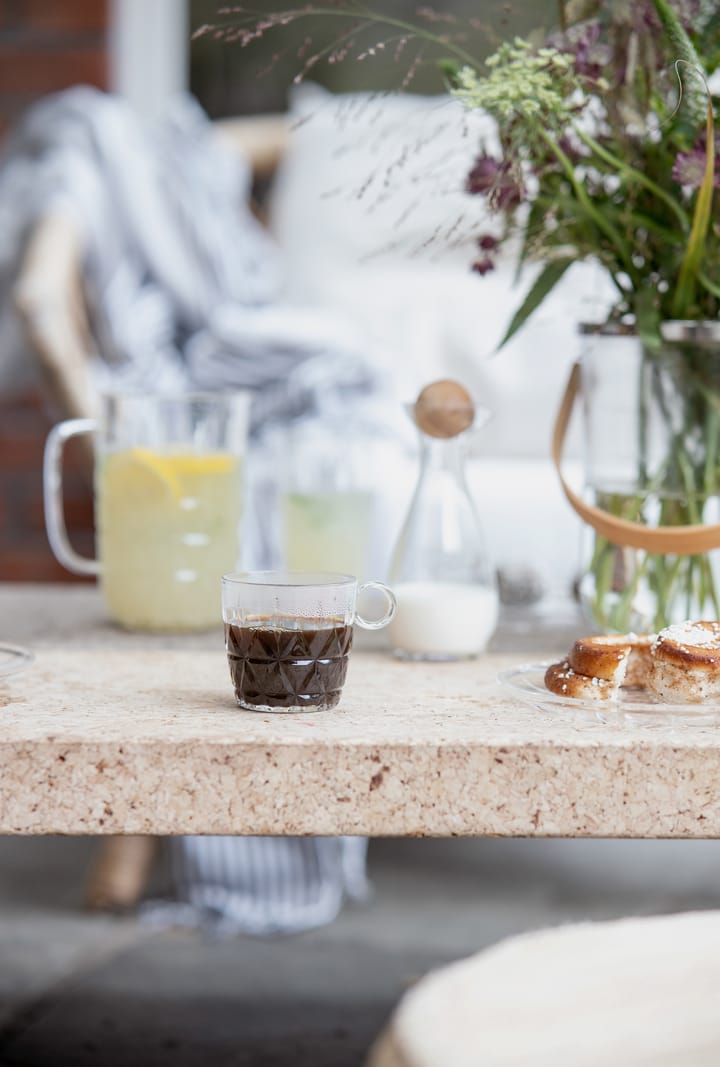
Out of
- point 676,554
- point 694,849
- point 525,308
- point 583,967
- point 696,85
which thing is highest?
point 696,85

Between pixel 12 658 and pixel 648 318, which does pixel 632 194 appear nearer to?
pixel 648 318

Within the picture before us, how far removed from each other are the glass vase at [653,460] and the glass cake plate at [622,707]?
18 cm

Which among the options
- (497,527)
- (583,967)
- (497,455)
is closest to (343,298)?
(497,455)

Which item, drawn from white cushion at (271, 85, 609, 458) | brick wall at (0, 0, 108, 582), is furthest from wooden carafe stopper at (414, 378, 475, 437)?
brick wall at (0, 0, 108, 582)

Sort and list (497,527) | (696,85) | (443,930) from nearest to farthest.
Result: (696,85), (443,930), (497,527)

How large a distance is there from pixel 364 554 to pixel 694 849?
3.49 feet

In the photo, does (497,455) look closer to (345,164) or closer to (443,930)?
(345,164)

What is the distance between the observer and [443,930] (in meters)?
1.75

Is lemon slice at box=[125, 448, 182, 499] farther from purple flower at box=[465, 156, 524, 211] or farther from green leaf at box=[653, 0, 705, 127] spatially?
green leaf at box=[653, 0, 705, 127]

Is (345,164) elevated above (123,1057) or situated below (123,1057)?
above

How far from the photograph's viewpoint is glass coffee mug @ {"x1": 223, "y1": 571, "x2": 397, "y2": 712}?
82 cm

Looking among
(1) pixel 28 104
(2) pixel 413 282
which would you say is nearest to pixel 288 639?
(2) pixel 413 282

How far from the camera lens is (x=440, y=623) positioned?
1045mm

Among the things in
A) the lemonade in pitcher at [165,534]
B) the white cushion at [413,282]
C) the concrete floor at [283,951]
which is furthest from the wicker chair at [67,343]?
the lemonade in pitcher at [165,534]
